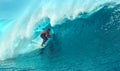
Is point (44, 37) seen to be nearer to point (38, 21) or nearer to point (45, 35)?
point (45, 35)

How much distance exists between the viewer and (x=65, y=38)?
16.6 metres

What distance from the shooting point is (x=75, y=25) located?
17297mm

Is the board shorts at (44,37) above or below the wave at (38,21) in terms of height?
below

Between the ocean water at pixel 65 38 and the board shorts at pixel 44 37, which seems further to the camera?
the board shorts at pixel 44 37

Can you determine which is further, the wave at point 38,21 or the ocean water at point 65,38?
the wave at point 38,21

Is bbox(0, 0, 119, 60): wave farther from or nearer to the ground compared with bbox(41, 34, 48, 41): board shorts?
farther from the ground

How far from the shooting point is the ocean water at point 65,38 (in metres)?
13.5

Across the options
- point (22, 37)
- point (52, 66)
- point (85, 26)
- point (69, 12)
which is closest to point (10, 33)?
point (22, 37)

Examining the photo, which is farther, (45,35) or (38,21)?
(38,21)

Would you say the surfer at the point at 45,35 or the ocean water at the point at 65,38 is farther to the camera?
the surfer at the point at 45,35

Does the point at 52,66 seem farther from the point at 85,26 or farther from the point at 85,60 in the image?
the point at 85,26

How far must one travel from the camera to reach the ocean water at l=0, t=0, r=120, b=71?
1354 cm

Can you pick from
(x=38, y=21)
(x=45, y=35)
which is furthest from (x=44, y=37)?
(x=38, y=21)

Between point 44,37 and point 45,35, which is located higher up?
point 45,35
